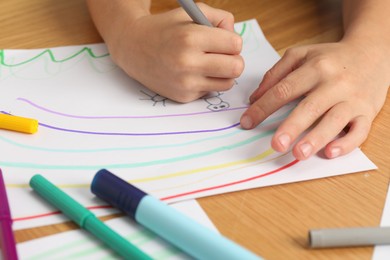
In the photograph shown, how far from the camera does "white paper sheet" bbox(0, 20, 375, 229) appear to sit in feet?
1.68

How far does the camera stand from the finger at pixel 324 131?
1.77 feet

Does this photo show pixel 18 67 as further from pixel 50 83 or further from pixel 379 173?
pixel 379 173

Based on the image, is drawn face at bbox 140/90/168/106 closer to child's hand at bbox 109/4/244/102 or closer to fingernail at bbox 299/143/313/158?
child's hand at bbox 109/4/244/102

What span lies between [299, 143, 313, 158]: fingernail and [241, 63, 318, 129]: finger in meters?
0.06

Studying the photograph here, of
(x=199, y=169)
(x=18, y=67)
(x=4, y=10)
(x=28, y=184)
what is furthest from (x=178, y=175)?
(x=4, y=10)

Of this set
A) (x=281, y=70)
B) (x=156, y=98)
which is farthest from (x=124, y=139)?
(x=281, y=70)

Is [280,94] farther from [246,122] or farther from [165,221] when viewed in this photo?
[165,221]

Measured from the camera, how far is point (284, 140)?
552mm

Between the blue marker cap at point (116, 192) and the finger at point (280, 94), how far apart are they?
0.16 meters

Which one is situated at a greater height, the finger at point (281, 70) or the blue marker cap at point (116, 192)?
the finger at point (281, 70)

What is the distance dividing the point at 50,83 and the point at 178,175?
0.21 metres

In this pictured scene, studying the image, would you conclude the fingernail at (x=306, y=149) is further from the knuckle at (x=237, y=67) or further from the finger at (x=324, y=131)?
the knuckle at (x=237, y=67)

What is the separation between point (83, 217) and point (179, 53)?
0.23 meters

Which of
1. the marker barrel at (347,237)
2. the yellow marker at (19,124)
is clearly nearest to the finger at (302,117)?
the marker barrel at (347,237)
